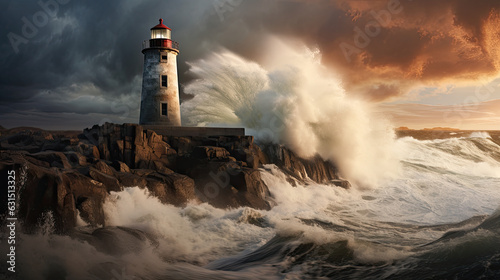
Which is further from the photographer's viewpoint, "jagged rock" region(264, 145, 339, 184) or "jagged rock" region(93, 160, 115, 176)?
"jagged rock" region(264, 145, 339, 184)

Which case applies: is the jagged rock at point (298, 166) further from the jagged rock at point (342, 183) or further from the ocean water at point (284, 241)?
the ocean water at point (284, 241)

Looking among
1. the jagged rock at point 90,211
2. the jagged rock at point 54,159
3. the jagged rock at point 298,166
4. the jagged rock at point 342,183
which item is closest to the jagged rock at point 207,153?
the jagged rock at point 298,166

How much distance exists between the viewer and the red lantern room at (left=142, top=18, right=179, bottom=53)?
14562 mm

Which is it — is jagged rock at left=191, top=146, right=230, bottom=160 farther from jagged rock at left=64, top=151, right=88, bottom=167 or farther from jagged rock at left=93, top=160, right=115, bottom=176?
jagged rock at left=64, top=151, right=88, bottom=167

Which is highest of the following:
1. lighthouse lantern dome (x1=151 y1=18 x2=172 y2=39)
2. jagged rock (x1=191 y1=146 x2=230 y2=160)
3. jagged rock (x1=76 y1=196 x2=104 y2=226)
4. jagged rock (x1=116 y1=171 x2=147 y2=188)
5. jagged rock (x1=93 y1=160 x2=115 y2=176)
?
lighthouse lantern dome (x1=151 y1=18 x2=172 y2=39)

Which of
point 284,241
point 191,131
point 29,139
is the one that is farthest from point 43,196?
point 29,139

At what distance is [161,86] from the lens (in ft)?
48.7

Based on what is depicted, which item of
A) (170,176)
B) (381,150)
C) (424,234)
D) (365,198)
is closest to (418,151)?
(381,150)

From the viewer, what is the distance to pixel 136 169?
31.7 ft

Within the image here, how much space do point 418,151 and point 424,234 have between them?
15783 mm

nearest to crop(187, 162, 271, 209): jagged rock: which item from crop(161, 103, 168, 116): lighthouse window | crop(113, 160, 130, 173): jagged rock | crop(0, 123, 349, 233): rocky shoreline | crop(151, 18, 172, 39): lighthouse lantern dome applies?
crop(0, 123, 349, 233): rocky shoreline

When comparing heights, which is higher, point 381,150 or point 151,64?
point 151,64

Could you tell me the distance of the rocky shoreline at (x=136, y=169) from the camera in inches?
244

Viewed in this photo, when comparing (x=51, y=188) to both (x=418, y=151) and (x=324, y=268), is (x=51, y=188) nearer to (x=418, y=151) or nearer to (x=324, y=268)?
(x=324, y=268)
